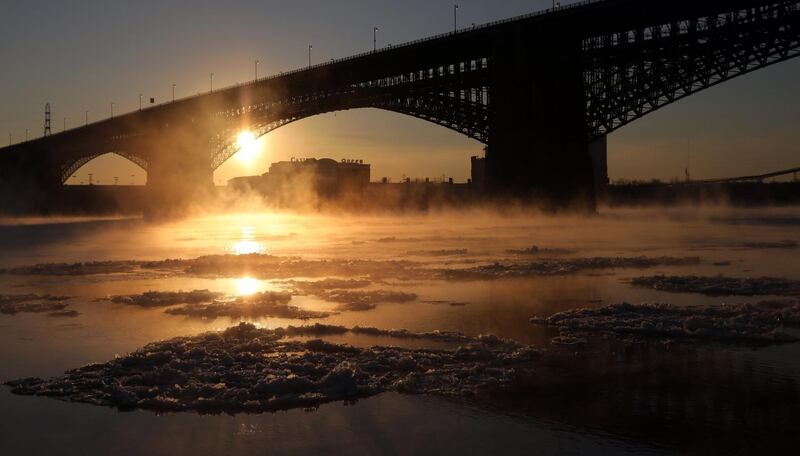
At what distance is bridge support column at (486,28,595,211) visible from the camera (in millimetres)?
53188

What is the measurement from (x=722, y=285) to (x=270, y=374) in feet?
41.0

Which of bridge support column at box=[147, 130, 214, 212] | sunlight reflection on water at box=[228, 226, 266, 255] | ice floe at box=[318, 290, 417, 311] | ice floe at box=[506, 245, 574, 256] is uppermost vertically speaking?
bridge support column at box=[147, 130, 214, 212]

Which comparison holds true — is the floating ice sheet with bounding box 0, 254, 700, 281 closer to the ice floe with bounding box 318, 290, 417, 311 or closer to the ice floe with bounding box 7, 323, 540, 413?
the ice floe with bounding box 318, 290, 417, 311

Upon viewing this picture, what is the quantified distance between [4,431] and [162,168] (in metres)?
88.8

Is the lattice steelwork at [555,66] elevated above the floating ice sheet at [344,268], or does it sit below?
above

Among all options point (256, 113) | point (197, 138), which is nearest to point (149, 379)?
point (256, 113)

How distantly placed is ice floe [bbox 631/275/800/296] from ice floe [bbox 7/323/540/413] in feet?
25.8

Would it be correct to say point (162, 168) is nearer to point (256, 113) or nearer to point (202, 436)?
point (256, 113)

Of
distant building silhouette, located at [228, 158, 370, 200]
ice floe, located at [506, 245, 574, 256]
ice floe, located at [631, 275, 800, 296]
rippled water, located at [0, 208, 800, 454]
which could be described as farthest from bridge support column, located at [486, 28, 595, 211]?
distant building silhouette, located at [228, 158, 370, 200]

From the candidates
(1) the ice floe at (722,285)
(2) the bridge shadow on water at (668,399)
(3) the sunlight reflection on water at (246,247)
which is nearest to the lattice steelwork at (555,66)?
(3) the sunlight reflection on water at (246,247)

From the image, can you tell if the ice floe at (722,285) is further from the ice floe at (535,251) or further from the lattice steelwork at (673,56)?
the lattice steelwork at (673,56)

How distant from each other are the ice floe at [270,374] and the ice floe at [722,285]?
7.85 m

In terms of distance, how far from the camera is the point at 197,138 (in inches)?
3435

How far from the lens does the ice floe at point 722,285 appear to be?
17422 millimetres
